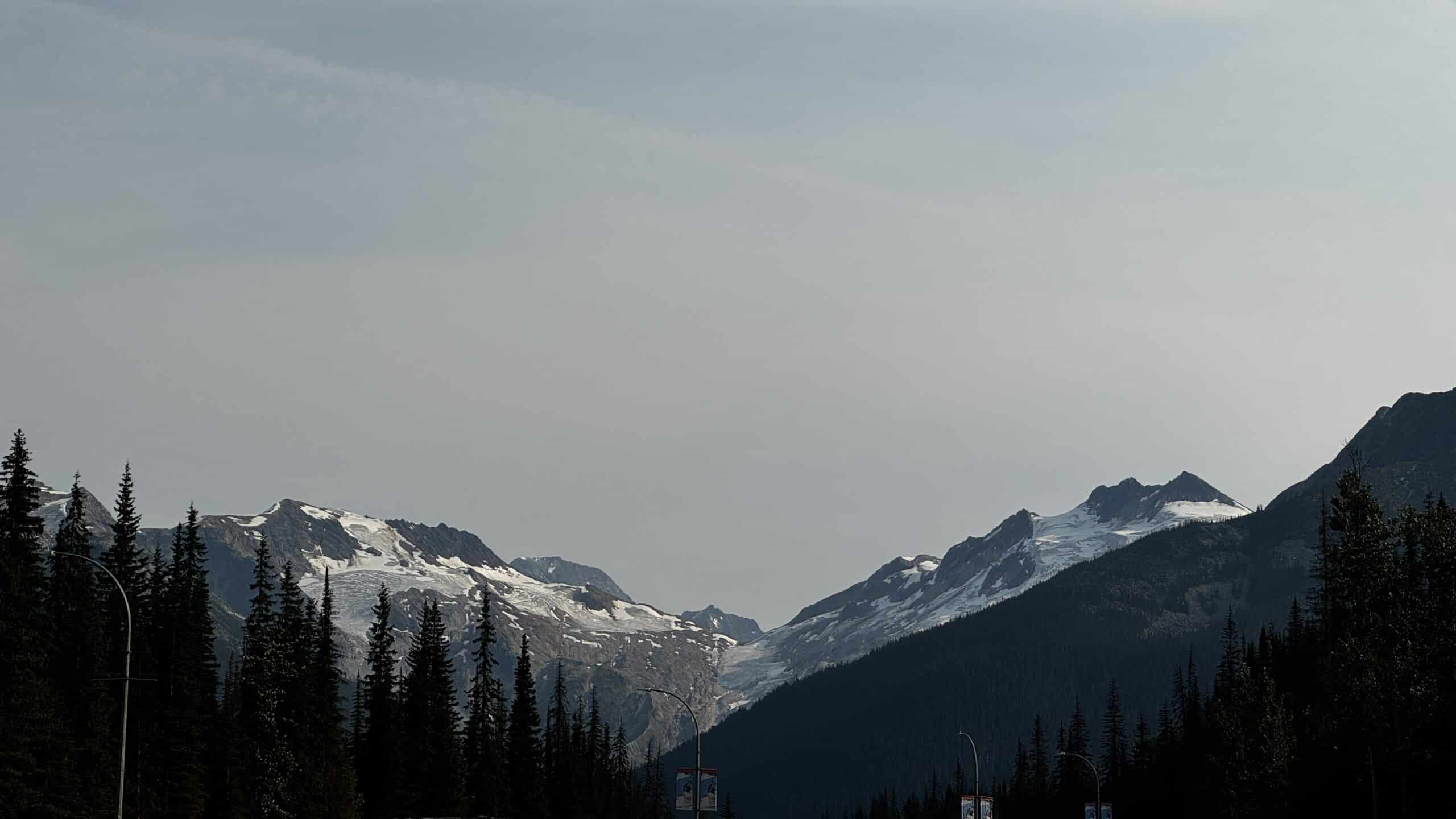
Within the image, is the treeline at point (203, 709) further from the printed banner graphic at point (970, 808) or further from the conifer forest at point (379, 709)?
the printed banner graphic at point (970, 808)

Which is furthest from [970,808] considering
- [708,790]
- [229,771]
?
[229,771]

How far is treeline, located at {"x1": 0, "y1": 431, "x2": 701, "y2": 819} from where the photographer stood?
85438 mm

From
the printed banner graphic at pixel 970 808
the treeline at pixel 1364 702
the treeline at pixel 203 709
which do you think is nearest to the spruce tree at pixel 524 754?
the treeline at pixel 203 709

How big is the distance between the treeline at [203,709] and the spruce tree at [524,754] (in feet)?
0.63

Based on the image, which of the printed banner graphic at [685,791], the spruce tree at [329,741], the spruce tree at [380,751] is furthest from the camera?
the spruce tree at [380,751]

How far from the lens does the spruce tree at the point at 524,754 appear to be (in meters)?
140

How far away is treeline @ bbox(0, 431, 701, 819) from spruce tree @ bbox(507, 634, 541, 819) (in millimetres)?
191

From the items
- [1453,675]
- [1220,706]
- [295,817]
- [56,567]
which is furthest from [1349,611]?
[56,567]

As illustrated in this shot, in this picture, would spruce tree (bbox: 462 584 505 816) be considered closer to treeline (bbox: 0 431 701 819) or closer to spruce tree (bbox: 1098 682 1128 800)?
treeline (bbox: 0 431 701 819)

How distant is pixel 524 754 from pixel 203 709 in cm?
3889

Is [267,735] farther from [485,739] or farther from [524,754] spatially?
[524,754]

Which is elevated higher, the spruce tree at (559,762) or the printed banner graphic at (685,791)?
the spruce tree at (559,762)

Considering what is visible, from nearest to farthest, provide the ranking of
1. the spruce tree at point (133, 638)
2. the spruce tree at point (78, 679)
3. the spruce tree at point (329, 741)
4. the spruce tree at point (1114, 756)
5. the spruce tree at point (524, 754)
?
the spruce tree at point (78, 679), the spruce tree at point (133, 638), the spruce tree at point (329, 741), the spruce tree at point (524, 754), the spruce tree at point (1114, 756)

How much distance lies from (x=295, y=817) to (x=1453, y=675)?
68625mm
